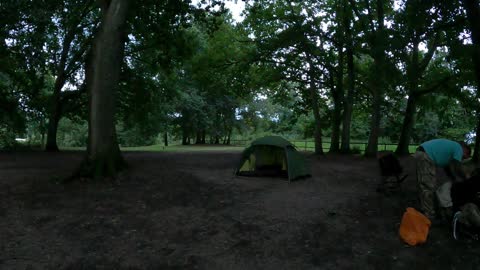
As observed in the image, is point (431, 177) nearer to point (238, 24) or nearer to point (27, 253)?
point (27, 253)

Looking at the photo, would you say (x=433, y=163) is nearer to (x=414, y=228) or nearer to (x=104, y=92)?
(x=414, y=228)

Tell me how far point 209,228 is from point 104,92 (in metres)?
6.00

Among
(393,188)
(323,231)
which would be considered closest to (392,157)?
(393,188)

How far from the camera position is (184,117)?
37906 mm

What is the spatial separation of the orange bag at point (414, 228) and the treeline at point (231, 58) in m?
6.36

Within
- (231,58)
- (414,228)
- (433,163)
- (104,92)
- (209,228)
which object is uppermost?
(231,58)

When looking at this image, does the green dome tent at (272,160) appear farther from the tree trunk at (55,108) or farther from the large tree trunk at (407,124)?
the tree trunk at (55,108)

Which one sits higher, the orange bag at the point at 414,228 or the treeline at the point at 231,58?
the treeline at the point at 231,58

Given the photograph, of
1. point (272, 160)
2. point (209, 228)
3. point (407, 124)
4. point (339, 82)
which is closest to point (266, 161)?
point (272, 160)

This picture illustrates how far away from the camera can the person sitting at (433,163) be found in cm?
566

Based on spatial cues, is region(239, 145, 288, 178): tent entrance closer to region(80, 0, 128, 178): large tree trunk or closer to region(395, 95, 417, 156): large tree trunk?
region(80, 0, 128, 178): large tree trunk

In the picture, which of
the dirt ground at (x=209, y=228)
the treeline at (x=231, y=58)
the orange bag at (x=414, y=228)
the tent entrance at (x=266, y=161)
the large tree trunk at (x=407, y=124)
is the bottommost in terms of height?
the dirt ground at (x=209, y=228)

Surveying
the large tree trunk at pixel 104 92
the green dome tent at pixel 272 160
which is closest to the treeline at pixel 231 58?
the large tree trunk at pixel 104 92

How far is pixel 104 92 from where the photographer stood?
10.0 metres
